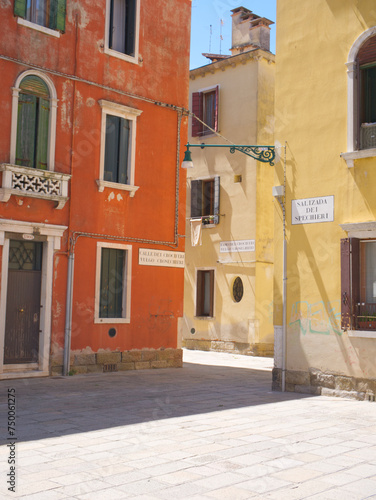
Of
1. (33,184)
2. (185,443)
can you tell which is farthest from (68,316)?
(185,443)

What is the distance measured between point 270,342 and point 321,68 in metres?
10.9

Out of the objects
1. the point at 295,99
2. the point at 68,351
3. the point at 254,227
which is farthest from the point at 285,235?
the point at 254,227

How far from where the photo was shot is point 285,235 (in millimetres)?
11938

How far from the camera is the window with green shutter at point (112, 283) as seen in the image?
1466 centimetres

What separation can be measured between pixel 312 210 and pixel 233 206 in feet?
32.6

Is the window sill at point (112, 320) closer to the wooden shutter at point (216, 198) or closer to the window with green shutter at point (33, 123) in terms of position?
the window with green shutter at point (33, 123)

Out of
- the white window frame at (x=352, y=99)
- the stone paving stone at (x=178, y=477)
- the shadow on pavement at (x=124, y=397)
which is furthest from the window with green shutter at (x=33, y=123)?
the stone paving stone at (x=178, y=477)

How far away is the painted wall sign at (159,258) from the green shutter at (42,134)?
3.31m

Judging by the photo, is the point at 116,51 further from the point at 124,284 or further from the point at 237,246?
the point at 237,246

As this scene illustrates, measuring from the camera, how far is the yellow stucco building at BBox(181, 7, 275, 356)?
813 inches

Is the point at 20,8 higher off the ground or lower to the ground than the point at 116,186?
higher

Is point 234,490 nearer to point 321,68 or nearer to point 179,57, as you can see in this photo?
point 321,68

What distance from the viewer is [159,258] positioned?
1582 centimetres

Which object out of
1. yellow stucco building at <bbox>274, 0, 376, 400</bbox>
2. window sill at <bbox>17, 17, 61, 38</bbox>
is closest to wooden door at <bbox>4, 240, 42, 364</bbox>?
window sill at <bbox>17, 17, 61, 38</bbox>
